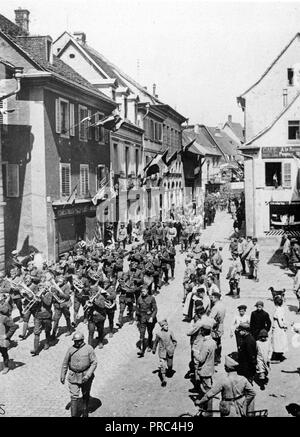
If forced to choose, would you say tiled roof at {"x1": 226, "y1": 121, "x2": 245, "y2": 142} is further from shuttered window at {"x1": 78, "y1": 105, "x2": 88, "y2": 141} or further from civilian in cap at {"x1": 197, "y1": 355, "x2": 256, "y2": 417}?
civilian in cap at {"x1": 197, "y1": 355, "x2": 256, "y2": 417}

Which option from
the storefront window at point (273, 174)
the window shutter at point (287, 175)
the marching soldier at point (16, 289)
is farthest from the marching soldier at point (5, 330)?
the window shutter at point (287, 175)

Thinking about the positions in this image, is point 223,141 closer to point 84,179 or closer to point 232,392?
point 84,179

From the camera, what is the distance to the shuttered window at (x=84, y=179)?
2695cm

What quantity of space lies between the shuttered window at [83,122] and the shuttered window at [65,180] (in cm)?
251

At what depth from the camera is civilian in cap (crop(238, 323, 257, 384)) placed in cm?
945

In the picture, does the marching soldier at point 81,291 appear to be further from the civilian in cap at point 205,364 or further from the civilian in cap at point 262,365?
the civilian in cap at point 262,365

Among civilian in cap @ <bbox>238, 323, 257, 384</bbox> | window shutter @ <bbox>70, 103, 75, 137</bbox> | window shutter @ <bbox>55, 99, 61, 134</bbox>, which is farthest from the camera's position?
window shutter @ <bbox>70, 103, 75, 137</bbox>

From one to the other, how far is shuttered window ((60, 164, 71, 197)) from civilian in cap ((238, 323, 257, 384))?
52.8 ft

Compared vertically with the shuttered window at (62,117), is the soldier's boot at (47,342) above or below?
below

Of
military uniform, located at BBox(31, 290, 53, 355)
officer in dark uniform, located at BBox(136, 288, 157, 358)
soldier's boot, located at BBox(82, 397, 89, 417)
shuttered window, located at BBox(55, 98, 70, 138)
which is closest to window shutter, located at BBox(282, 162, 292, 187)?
shuttered window, located at BBox(55, 98, 70, 138)

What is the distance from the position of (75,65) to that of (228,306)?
21.5 meters

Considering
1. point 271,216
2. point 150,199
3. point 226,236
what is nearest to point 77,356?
point 271,216

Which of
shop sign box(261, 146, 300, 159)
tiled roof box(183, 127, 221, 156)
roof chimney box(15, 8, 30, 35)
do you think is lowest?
shop sign box(261, 146, 300, 159)
